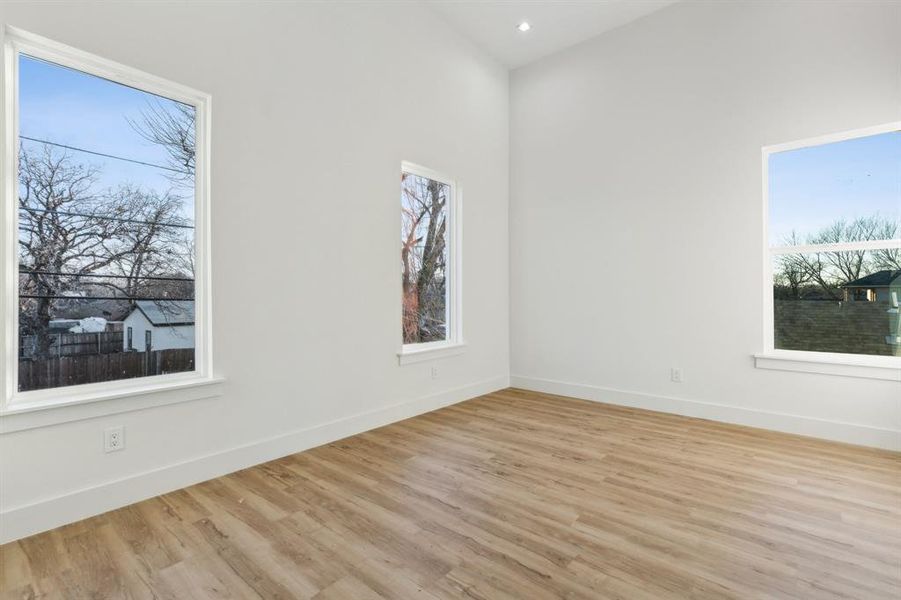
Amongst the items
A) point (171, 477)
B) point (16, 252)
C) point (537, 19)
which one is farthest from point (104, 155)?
point (537, 19)

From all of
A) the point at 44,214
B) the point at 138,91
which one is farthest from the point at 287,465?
the point at 138,91

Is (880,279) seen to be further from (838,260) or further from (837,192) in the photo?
(837,192)

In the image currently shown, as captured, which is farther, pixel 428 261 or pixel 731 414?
pixel 428 261

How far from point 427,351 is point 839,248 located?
3.31 m

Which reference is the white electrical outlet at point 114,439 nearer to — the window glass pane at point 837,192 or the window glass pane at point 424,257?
the window glass pane at point 424,257

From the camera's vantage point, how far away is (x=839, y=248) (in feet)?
10.9

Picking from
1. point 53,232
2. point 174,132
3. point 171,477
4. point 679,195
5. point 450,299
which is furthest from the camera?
point 450,299

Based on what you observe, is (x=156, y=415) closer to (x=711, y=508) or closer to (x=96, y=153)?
(x=96, y=153)

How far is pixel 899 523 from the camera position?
2.09m

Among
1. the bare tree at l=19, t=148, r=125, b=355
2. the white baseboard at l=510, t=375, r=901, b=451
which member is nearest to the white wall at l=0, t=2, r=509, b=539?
the bare tree at l=19, t=148, r=125, b=355

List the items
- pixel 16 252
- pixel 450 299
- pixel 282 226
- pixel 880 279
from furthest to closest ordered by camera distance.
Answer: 1. pixel 450 299
2. pixel 880 279
3. pixel 282 226
4. pixel 16 252

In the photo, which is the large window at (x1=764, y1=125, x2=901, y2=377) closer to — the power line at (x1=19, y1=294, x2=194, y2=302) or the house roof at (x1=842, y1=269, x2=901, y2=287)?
the house roof at (x1=842, y1=269, x2=901, y2=287)

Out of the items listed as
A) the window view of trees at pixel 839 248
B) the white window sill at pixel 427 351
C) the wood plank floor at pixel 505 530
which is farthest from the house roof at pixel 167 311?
the window view of trees at pixel 839 248

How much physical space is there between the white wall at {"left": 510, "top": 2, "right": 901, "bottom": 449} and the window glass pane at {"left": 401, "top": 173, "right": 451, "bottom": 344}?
3.44 ft
